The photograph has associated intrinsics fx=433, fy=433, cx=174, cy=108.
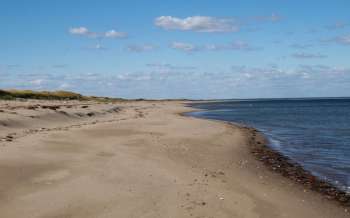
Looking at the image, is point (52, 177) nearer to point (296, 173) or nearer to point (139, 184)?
point (139, 184)

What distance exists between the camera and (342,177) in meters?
15.7

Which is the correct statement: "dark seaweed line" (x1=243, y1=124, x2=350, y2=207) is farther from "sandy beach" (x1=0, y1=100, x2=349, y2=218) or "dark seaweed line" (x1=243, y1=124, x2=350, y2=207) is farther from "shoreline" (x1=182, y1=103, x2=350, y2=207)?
"sandy beach" (x1=0, y1=100, x2=349, y2=218)

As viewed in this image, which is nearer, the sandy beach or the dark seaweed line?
the sandy beach

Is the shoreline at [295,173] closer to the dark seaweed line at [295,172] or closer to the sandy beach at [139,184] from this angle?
the dark seaweed line at [295,172]

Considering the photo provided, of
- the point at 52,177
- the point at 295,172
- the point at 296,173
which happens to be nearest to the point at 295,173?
the point at 296,173

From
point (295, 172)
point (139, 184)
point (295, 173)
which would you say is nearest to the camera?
point (139, 184)

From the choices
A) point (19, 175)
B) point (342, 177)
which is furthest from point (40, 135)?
point (342, 177)

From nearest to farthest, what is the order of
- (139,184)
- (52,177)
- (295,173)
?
(139,184)
(52,177)
(295,173)

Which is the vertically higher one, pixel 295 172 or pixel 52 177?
pixel 52 177

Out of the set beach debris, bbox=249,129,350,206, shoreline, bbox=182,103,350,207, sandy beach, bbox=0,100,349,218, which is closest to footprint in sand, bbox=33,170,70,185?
sandy beach, bbox=0,100,349,218

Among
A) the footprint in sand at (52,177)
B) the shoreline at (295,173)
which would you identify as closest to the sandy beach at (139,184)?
the footprint in sand at (52,177)

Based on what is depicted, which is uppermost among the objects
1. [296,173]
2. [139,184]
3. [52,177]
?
[52,177]

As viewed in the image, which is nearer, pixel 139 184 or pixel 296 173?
pixel 139 184

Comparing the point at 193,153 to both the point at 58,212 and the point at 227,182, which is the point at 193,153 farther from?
the point at 58,212
